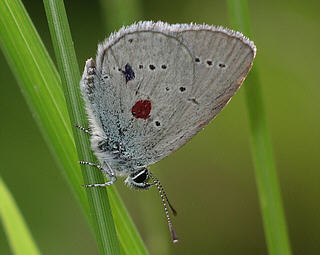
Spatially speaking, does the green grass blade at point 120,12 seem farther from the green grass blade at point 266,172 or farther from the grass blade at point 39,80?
the grass blade at point 39,80

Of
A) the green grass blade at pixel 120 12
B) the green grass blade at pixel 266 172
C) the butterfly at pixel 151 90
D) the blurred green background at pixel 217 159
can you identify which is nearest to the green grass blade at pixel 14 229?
the butterfly at pixel 151 90

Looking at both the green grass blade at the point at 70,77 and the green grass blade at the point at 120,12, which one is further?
the green grass blade at the point at 120,12

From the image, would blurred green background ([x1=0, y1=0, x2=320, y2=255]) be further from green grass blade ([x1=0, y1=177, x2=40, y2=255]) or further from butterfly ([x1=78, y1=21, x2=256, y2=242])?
green grass blade ([x1=0, y1=177, x2=40, y2=255])

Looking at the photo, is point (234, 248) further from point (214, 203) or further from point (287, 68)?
point (287, 68)

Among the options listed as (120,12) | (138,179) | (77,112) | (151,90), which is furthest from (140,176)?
(120,12)

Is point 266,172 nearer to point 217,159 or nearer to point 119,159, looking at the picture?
point 119,159

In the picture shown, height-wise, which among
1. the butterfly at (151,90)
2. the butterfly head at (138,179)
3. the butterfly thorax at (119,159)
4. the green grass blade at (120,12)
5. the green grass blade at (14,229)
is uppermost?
the green grass blade at (120,12)

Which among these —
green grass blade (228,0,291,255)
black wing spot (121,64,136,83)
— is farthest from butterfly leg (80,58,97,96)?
green grass blade (228,0,291,255)

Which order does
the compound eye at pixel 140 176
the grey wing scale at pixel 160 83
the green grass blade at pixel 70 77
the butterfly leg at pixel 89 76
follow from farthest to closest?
1. the compound eye at pixel 140 176
2. the butterfly leg at pixel 89 76
3. the grey wing scale at pixel 160 83
4. the green grass blade at pixel 70 77
